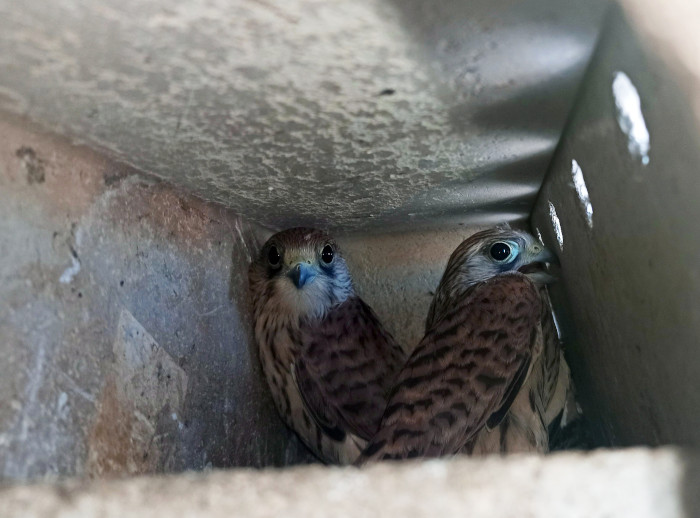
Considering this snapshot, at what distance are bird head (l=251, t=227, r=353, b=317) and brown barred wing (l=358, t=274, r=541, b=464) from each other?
2.51 ft

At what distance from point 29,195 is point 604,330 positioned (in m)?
1.97

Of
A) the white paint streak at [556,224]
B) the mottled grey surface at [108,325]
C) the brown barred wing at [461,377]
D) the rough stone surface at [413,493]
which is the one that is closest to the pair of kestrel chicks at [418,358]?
the brown barred wing at [461,377]

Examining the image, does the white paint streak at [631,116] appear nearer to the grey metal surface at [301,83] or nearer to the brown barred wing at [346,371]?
the grey metal surface at [301,83]

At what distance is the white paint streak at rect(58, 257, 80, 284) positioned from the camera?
1.94m

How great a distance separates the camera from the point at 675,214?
1534 millimetres

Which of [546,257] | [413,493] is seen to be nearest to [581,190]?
[546,257]

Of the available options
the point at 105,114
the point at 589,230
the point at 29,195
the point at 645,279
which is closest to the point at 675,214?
the point at 645,279

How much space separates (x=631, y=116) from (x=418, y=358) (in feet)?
4.08

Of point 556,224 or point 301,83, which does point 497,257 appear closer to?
point 556,224

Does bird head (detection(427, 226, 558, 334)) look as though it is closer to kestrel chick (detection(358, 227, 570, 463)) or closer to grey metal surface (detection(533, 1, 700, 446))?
kestrel chick (detection(358, 227, 570, 463))

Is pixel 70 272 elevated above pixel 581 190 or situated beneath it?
situated beneath

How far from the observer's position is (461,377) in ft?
8.09

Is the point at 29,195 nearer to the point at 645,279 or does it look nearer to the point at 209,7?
the point at 209,7

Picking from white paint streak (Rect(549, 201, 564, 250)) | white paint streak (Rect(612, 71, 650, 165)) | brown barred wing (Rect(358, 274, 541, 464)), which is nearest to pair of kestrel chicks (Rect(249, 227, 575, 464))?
brown barred wing (Rect(358, 274, 541, 464))
